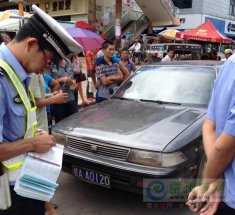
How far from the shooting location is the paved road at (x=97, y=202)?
3590 millimetres

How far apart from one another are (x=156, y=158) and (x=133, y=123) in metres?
0.64

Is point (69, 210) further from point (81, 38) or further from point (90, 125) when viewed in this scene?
point (81, 38)

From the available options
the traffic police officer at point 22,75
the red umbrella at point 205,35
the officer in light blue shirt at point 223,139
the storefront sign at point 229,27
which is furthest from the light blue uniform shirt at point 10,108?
the storefront sign at point 229,27

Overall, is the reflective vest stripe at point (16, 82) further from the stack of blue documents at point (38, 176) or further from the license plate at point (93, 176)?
the license plate at point (93, 176)

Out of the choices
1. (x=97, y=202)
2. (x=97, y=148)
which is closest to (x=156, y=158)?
(x=97, y=148)

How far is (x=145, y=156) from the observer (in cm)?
325

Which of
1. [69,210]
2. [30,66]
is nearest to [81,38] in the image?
[69,210]

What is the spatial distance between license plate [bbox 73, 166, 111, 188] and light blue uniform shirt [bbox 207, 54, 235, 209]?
193 centimetres

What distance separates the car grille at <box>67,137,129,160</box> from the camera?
3.37 meters

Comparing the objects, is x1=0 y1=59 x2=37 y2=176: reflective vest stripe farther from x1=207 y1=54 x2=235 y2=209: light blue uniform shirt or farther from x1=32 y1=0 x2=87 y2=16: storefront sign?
x1=32 y1=0 x2=87 y2=16: storefront sign

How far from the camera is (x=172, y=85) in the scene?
14.9 feet

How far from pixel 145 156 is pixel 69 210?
Answer: 3.41ft

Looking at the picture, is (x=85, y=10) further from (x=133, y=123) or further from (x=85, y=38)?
Answer: (x=133, y=123)

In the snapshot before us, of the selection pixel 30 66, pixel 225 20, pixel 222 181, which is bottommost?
pixel 225 20
